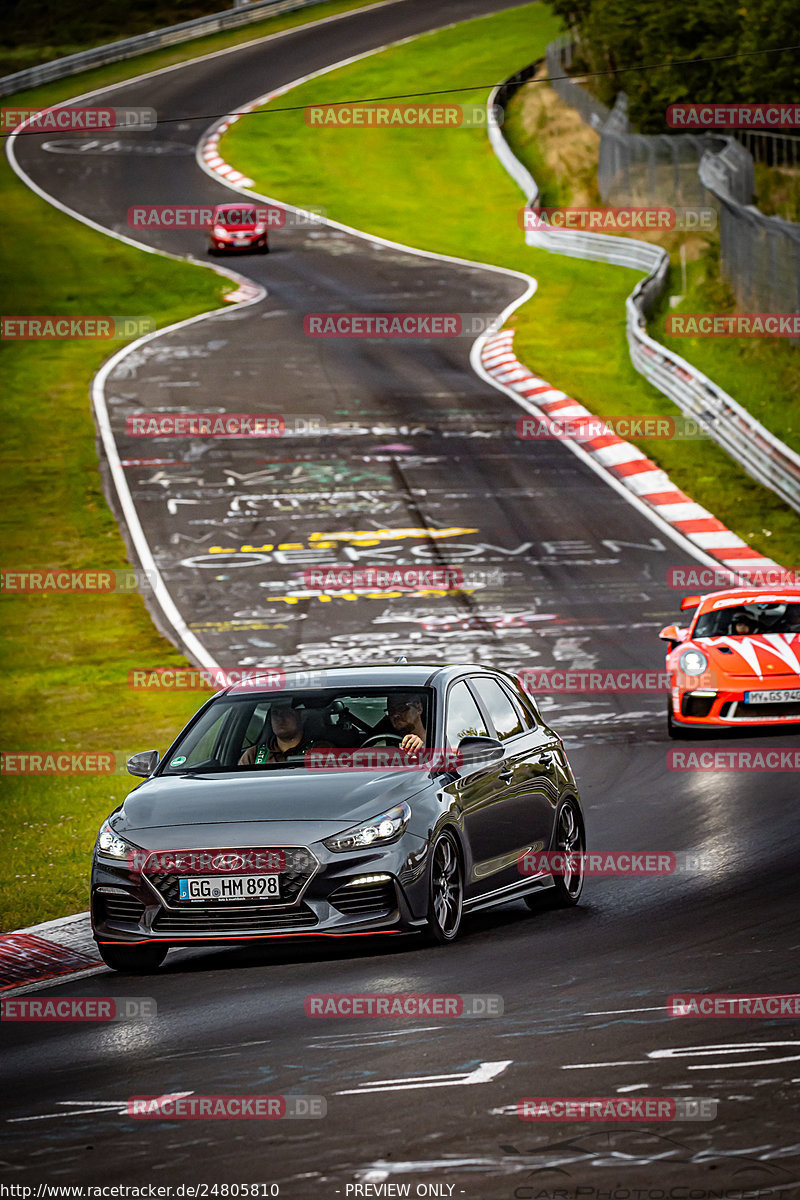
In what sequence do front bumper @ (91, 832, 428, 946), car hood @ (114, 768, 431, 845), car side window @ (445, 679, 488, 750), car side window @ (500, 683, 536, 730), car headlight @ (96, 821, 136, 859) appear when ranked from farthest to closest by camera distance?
car side window @ (500, 683, 536, 730) → car side window @ (445, 679, 488, 750) → car headlight @ (96, 821, 136, 859) → car hood @ (114, 768, 431, 845) → front bumper @ (91, 832, 428, 946)

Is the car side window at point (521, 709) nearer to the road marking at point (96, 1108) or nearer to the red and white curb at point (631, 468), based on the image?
the road marking at point (96, 1108)

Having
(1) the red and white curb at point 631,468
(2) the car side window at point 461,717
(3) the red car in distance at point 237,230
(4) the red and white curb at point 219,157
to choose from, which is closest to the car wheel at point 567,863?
(2) the car side window at point 461,717

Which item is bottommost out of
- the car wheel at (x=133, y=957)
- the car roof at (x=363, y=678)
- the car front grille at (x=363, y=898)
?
the car wheel at (x=133, y=957)

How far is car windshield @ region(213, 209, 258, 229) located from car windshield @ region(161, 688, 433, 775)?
137ft

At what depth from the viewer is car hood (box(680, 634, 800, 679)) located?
17.5 m

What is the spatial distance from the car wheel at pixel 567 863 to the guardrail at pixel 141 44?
225 feet

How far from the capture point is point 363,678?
10.9 meters

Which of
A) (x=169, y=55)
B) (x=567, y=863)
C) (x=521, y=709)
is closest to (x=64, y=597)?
(x=521, y=709)

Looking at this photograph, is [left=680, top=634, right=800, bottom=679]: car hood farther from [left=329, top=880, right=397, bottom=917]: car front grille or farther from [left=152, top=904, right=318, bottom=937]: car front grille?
[left=152, top=904, right=318, bottom=937]: car front grille

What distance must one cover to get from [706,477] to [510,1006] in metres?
22.9

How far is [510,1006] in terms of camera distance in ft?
27.6

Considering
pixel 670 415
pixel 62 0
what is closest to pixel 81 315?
pixel 670 415

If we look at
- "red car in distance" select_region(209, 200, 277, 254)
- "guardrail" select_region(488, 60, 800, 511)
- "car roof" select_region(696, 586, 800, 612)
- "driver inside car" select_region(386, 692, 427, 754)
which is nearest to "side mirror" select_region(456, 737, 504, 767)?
"driver inside car" select_region(386, 692, 427, 754)

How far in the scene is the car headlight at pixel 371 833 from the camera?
9.42m
